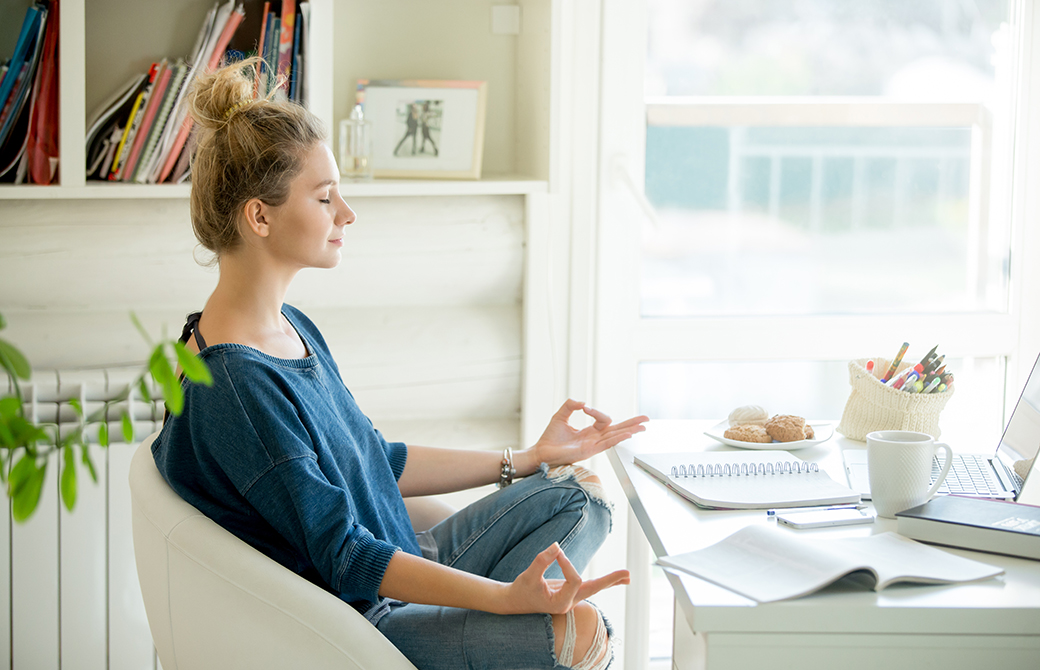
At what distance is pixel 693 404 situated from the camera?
7.29 ft

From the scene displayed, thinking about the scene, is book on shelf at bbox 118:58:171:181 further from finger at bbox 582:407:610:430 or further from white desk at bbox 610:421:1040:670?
white desk at bbox 610:421:1040:670

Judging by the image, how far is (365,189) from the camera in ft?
5.93

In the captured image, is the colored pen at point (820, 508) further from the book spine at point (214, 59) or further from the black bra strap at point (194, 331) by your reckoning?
the book spine at point (214, 59)

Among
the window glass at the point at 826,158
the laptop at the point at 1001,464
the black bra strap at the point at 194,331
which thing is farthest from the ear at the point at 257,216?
the window glass at the point at 826,158

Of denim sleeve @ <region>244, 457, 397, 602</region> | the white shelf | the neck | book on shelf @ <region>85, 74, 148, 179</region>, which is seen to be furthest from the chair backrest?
book on shelf @ <region>85, 74, 148, 179</region>

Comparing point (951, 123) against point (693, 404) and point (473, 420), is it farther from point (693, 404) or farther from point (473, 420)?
point (473, 420)

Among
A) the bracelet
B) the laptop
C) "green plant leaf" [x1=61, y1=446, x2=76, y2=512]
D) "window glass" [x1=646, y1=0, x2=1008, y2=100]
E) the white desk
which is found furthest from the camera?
"window glass" [x1=646, y1=0, x2=1008, y2=100]

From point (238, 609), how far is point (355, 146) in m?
1.04

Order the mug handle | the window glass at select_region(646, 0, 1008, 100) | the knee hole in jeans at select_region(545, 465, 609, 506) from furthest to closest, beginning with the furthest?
the window glass at select_region(646, 0, 1008, 100) → the knee hole in jeans at select_region(545, 465, 609, 506) → the mug handle

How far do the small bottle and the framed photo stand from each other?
23 mm

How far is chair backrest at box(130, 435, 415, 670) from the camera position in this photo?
3.52 ft

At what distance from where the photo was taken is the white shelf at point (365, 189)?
67.2 inches

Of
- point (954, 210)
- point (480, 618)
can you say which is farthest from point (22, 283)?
point (954, 210)

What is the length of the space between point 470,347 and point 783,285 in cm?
75
